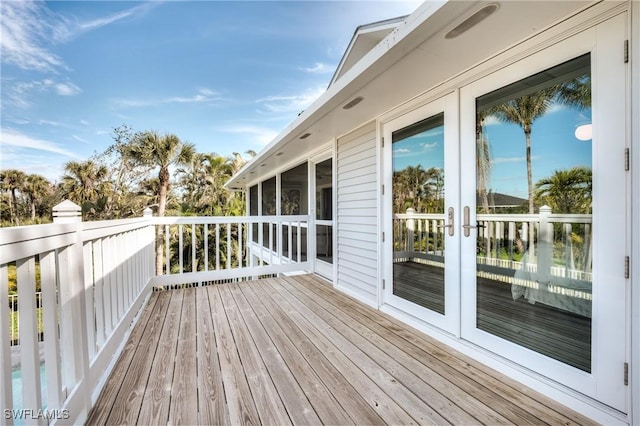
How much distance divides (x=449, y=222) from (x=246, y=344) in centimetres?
195

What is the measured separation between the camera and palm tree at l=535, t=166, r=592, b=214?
1546 millimetres

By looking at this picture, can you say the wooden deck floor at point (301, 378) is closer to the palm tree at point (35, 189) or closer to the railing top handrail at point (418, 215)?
the railing top handrail at point (418, 215)

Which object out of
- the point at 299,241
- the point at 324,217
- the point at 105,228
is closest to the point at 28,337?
the point at 105,228

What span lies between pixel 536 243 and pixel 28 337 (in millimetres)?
2556

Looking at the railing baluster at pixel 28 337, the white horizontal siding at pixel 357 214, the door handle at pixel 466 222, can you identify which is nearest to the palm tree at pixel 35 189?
the white horizontal siding at pixel 357 214

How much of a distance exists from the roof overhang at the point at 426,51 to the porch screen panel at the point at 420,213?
40cm

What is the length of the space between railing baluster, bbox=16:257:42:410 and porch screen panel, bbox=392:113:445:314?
2.51 m

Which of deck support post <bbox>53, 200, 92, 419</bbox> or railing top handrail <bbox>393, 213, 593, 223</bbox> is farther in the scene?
railing top handrail <bbox>393, 213, 593, 223</bbox>

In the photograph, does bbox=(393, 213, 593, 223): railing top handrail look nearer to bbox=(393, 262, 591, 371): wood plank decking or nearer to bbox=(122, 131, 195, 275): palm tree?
bbox=(393, 262, 591, 371): wood plank decking

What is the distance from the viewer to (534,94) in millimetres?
1782

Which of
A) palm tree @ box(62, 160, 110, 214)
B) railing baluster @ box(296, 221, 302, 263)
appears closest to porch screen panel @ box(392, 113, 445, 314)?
railing baluster @ box(296, 221, 302, 263)

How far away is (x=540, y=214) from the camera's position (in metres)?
1.74

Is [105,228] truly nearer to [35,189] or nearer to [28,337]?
[28,337]

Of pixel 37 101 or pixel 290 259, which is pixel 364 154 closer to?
pixel 290 259
